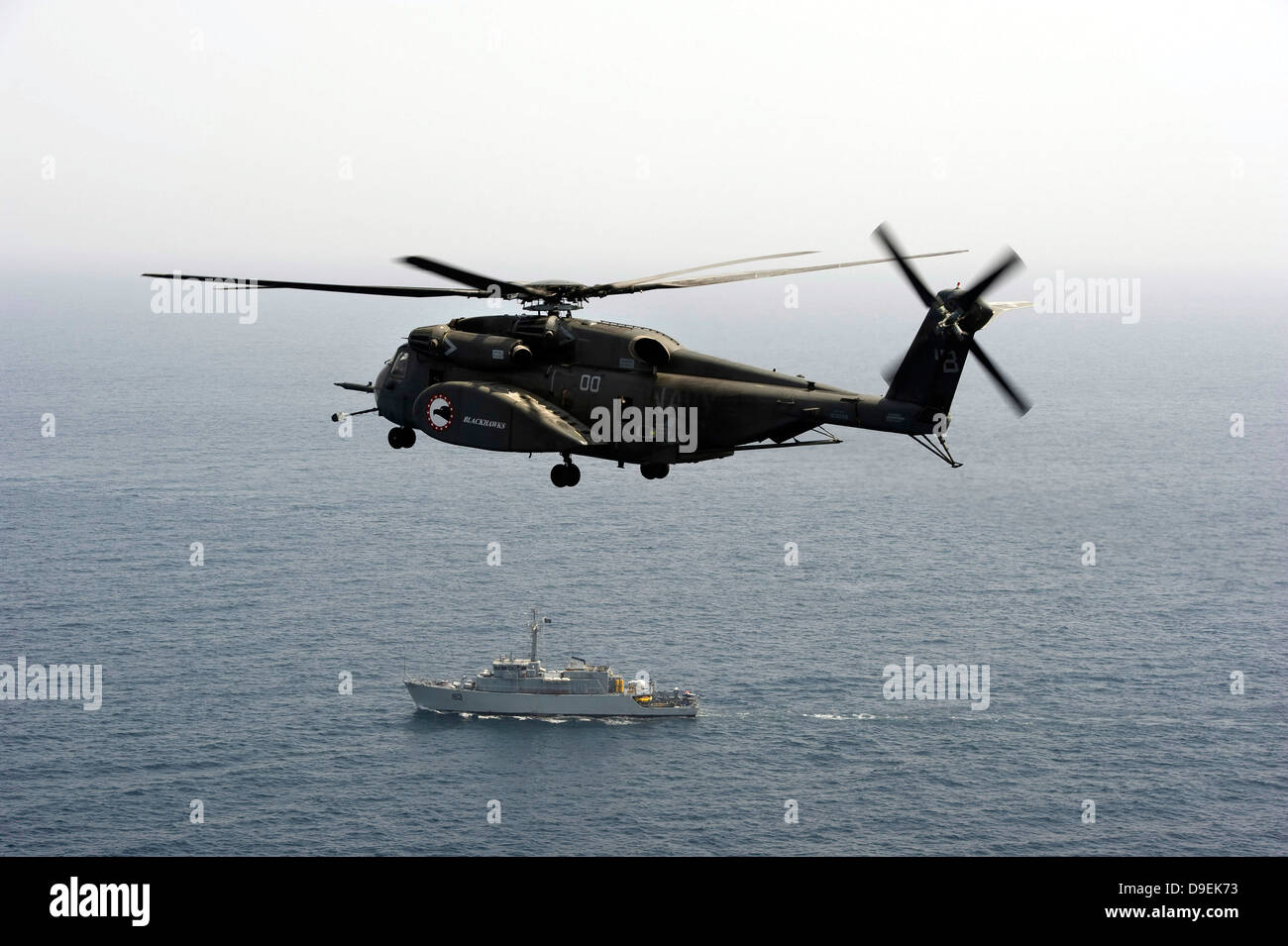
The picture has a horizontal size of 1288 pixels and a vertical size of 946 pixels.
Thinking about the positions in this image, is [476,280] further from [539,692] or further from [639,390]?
[539,692]

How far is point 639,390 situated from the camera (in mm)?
50781

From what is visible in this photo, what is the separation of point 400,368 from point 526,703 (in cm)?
12573

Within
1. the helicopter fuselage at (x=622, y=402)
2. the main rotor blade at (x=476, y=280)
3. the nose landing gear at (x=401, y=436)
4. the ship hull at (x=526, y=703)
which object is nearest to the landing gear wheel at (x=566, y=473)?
the helicopter fuselage at (x=622, y=402)

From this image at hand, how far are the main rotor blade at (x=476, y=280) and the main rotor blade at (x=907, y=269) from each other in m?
12.1

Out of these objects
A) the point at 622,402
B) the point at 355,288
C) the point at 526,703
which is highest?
the point at 355,288

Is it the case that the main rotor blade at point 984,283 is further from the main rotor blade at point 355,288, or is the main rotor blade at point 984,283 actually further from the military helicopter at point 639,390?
the main rotor blade at point 355,288

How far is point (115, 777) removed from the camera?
514ft

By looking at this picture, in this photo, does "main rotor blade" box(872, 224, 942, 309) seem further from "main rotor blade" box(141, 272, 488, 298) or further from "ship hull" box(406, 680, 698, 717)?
"ship hull" box(406, 680, 698, 717)

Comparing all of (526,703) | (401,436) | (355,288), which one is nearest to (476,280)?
(355,288)

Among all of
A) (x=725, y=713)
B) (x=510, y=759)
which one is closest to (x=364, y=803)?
(x=510, y=759)

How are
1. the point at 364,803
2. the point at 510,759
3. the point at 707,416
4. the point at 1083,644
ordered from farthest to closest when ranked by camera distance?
the point at 1083,644
the point at 510,759
the point at 364,803
the point at 707,416

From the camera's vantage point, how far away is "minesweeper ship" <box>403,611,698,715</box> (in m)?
173

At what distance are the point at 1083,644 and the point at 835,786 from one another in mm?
53392
